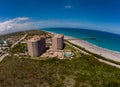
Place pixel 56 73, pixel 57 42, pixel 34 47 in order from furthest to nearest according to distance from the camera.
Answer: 1. pixel 57 42
2. pixel 34 47
3. pixel 56 73

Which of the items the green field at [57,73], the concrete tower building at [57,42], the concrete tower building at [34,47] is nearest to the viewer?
the green field at [57,73]

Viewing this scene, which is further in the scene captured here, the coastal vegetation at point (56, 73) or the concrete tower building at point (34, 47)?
the concrete tower building at point (34, 47)

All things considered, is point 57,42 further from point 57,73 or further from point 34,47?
point 57,73

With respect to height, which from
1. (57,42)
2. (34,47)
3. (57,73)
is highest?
(57,42)

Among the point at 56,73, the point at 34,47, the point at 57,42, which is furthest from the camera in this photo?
the point at 57,42

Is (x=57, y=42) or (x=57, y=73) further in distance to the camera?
(x=57, y=42)

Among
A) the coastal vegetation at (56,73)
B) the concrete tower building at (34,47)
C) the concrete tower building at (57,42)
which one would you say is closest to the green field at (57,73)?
the coastal vegetation at (56,73)

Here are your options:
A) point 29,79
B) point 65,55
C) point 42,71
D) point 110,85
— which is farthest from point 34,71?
point 110,85

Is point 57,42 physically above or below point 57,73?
above

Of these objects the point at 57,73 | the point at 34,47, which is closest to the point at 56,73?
the point at 57,73

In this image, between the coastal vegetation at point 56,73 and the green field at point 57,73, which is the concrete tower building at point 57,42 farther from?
the green field at point 57,73
